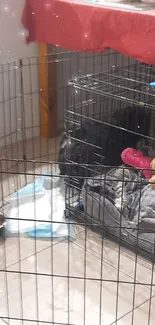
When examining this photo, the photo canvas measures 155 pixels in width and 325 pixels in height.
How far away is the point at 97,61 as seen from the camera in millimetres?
3098

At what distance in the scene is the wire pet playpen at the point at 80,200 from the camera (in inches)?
66.7

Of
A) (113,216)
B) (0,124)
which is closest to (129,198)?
(113,216)

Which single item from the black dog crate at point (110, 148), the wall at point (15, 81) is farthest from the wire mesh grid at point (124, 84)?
the wall at point (15, 81)

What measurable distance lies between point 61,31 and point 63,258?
1.08m

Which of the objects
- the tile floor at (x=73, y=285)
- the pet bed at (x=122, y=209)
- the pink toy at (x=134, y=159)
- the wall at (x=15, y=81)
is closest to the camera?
the tile floor at (x=73, y=285)

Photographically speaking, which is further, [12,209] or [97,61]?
[97,61]

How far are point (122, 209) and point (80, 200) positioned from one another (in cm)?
22

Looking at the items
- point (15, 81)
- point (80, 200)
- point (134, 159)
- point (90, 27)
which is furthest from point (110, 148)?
point (15, 81)

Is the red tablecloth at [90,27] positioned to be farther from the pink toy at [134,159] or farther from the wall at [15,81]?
the pink toy at [134,159]

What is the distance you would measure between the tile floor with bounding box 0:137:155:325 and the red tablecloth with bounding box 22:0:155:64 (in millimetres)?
798

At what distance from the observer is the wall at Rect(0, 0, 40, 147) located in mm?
2680

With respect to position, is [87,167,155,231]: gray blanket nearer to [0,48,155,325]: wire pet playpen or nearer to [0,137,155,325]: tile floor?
[0,48,155,325]: wire pet playpen

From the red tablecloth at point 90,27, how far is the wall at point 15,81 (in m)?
0.11

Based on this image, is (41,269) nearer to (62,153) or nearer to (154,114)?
(62,153)
